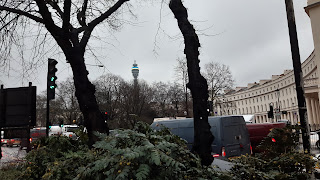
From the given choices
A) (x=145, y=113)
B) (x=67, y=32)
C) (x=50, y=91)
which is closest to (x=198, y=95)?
(x=67, y=32)

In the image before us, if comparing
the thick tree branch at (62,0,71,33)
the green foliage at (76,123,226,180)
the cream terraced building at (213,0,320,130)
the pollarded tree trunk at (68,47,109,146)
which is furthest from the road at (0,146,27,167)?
the cream terraced building at (213,0,320,130)

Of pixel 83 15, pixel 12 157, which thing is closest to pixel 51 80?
pixel 12 157

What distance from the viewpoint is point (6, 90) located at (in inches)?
317

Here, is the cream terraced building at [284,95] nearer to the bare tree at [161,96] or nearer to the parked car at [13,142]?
the bare tree at [161,96]

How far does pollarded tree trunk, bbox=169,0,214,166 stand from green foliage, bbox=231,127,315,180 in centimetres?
47

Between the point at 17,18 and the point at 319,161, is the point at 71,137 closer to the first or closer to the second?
the point at 17,18

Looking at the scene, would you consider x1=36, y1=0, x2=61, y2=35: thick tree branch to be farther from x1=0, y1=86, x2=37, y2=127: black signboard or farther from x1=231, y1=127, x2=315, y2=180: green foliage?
x1=231, y1=127, x2=315, y2=180: green foliage

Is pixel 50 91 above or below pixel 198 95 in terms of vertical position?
above

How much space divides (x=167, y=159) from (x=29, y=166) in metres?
2.91

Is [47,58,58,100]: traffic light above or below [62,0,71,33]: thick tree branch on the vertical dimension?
below

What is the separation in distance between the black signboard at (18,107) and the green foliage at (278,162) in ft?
20.6

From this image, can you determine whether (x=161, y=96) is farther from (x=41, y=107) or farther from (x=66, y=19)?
(x=66, y=19)

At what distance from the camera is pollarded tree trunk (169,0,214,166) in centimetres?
399

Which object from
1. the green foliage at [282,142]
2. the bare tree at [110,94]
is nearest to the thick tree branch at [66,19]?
the green foliage at [282,142]
